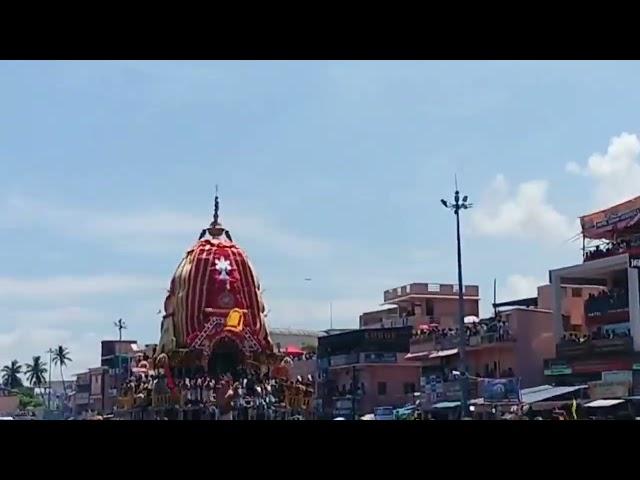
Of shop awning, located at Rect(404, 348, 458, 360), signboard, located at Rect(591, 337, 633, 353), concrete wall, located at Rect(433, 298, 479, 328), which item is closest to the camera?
signboard, located at Rect(591, 337, 633, 353)

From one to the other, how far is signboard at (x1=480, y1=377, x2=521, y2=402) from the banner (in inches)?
284

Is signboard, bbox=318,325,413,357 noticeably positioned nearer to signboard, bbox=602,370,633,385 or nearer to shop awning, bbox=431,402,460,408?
shop awning, bbox=431,402,460,408

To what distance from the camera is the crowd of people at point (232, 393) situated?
4153 cm

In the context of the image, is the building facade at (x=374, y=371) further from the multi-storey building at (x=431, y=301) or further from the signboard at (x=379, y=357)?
the multi-storey building at (x=431, y=301)

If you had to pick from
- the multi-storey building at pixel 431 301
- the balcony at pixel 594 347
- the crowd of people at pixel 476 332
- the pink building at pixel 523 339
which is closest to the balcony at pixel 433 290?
the multi-storey building at pixel 431 301

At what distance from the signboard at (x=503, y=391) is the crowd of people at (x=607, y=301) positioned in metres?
4.22

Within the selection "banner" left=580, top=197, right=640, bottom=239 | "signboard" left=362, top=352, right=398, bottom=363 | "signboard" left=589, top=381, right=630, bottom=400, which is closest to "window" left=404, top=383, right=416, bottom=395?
"signboard" left=362, top=352, right=398, bottom=363

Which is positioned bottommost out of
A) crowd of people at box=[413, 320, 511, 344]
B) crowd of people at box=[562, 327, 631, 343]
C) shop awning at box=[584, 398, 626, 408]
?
shop awning at box=[584, 398, 626, 408]

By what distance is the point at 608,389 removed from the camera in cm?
3403

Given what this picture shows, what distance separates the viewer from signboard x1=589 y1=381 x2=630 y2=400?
33.4 m

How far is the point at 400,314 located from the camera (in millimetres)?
57969
